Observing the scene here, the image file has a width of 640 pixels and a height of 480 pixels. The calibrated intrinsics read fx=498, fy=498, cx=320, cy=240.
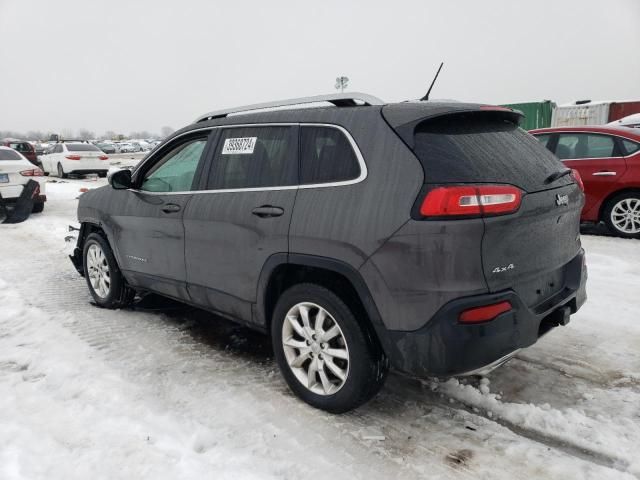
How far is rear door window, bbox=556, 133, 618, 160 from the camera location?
730 centimetres

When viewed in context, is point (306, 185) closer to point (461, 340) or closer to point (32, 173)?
point (461, 340)

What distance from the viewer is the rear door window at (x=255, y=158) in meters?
3.03

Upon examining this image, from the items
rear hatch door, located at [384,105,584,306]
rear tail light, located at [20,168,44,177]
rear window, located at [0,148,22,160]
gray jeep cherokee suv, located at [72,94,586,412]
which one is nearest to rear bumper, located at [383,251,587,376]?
gray jeep cherokee suv, located at [72,94,586,412]

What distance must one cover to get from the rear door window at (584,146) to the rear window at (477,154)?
527 cm

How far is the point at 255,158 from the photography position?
10.7 feet

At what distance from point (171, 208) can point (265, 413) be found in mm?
1727

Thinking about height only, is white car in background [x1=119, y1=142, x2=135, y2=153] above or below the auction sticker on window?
below

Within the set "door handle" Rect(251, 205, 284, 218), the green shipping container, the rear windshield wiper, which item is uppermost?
the green shipping container

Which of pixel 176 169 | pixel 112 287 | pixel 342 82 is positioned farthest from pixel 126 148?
pixel 176 169

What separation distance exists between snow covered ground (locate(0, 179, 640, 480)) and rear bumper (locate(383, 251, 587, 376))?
1.57 feet

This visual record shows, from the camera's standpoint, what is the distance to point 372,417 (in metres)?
2.87

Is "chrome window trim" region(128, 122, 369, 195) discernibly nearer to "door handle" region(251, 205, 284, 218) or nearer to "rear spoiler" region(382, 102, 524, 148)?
"door handle" region(251, 205, 284, 218)

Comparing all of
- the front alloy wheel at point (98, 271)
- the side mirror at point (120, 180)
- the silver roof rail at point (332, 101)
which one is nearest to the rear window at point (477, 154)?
the silver roof rail at point (332, 101)

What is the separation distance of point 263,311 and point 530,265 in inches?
62.6
